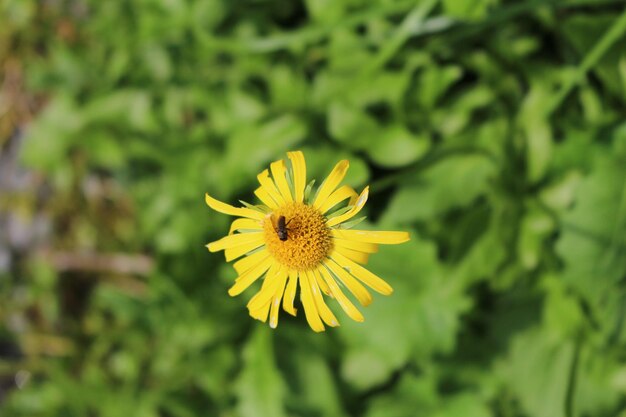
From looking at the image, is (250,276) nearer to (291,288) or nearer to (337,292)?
(291,288)

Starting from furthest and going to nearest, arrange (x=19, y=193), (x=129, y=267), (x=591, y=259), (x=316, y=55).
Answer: (x=19, y=193) → (x=129, y=267) → (x=316, y=55) → (x=591, y=259)

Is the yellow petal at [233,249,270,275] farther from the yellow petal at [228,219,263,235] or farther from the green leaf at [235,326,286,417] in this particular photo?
the green leaf at [235,326,286,417]

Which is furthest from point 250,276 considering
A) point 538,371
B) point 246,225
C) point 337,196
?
point 538,371

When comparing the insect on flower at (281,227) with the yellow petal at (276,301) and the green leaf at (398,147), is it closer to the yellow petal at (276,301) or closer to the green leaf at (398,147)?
the yellow petal at (276,301)

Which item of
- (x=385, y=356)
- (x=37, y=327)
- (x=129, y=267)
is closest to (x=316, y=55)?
(x=385, y=356)

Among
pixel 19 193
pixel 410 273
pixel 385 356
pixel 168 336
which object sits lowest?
pixel 385 356

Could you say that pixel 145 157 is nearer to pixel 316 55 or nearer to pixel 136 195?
pixel 136 195

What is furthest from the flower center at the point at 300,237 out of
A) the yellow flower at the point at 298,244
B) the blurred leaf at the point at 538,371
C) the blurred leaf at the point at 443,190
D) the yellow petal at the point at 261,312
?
the blurred leaf at the point at 538,371
